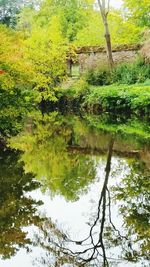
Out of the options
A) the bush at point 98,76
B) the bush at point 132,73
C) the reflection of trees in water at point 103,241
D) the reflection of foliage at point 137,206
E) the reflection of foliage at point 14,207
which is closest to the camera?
the reflection of trees in water at point 103,241

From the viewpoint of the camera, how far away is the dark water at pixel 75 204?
18.2 feet

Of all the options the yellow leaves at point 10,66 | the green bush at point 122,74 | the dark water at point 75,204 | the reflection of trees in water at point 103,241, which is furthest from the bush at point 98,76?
the reflection of trees in water at point 103,241

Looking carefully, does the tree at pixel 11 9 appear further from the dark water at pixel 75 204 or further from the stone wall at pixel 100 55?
the dark water at pixel 75 204

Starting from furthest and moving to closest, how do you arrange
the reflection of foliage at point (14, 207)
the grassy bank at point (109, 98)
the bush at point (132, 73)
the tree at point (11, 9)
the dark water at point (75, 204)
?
the tree at point (11, 9) → the bush at point (132, 73) → the grassy bank at point (109, 98) → the reflection of foliage at point (14, 207) → the dark water at point (75, 204)

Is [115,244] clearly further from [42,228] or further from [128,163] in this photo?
[128,163]

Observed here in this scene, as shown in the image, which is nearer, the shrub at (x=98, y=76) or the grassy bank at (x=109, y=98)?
the grassy bank at (x=109, y=98)

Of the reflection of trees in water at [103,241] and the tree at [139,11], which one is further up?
the tree at [139,11]

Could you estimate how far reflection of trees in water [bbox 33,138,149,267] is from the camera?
211 inches

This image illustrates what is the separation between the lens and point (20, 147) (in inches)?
521

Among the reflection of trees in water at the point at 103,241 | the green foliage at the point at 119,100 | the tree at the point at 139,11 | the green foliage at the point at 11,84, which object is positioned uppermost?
the tree at the point at 139,11

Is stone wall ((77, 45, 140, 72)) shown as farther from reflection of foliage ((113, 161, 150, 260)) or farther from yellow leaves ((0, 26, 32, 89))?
reflection of foliage ((113, 161, 150, 260))

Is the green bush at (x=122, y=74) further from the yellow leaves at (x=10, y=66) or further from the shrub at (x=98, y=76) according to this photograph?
the yellow leaves at (x=10, y=66)

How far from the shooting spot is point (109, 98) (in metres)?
25.5

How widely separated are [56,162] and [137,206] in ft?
13.5
